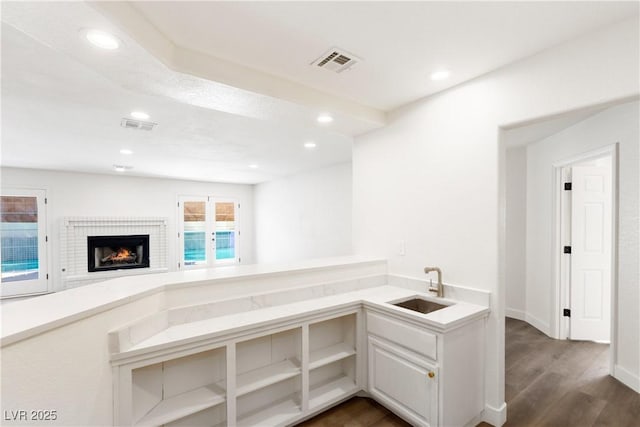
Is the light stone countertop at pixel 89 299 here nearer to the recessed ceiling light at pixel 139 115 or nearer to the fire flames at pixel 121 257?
the recessed ceiling light at pixel 139 115

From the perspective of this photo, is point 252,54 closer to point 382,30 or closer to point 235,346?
point 382,30

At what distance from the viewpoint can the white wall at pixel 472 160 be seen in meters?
1.75

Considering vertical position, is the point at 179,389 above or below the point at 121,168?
below

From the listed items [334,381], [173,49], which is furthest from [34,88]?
[334,381]

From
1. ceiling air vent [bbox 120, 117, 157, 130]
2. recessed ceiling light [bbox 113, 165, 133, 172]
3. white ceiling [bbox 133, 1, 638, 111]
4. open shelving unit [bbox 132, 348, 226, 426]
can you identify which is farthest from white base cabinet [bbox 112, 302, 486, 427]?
recessed ceiling light [bbox 113, 165, 133, 172]

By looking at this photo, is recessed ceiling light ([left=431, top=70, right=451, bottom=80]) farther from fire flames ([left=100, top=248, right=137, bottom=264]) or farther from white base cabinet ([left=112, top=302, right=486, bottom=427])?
fire flames ([left=100, top=248, right=137, bottom=264])

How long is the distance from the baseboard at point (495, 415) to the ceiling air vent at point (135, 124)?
4.09m

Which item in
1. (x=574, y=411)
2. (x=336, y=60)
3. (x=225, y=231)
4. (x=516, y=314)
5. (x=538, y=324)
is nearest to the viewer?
(x=336, y=60)

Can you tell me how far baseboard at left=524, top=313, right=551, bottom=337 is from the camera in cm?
375

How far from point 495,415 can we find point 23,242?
26.3 ft

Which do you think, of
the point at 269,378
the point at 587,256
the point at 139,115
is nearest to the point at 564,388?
the point at 587,256

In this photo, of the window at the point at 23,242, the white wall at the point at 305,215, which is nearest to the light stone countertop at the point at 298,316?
the white wall at the point at 305,215

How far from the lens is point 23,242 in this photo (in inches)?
227

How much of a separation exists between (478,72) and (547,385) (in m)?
2.76
